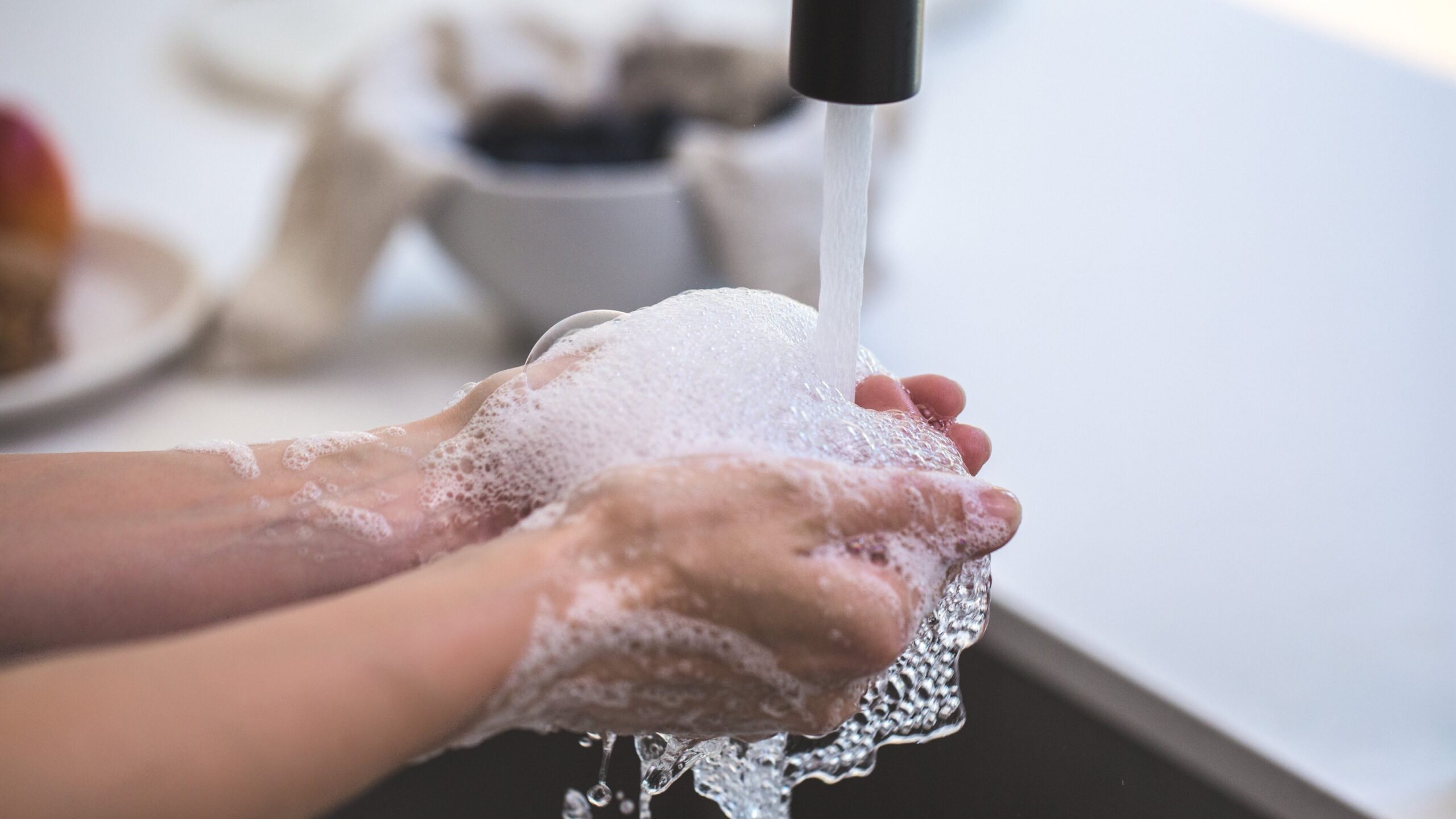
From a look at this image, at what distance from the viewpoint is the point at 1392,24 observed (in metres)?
0.75

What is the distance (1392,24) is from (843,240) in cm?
61

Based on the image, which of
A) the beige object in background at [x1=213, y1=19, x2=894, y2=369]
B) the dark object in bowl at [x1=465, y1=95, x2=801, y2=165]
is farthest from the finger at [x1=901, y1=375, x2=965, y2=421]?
the dark object in bowl at [x1=465, y1=95, x2=801, y2=165]

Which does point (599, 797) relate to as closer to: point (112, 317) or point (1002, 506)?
point (1002, 506)

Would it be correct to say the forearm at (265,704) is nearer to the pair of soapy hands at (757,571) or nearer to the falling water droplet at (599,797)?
the pair of soapy hands at (757,571)

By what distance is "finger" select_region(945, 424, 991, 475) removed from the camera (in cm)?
37

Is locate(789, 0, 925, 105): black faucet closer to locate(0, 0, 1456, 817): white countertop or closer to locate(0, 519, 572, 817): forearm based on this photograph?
locate(0, 519, 572, 817): forearm

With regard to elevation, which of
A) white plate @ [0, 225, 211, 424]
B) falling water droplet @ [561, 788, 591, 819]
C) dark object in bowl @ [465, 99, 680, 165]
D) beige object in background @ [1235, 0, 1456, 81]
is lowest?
falling water droplet @ [561, 788, 591, 819]

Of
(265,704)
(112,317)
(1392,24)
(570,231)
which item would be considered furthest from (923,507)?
(1392,24)

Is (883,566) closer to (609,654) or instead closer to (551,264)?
(609,654)

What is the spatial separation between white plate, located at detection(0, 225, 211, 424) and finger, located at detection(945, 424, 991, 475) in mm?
418

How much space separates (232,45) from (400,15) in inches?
4.7

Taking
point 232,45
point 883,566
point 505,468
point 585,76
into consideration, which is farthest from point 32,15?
point 883,566

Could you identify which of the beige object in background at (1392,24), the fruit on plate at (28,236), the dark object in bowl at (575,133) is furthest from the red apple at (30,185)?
the beige object in background at (1392,24)

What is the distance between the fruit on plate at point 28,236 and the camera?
0.60 m
